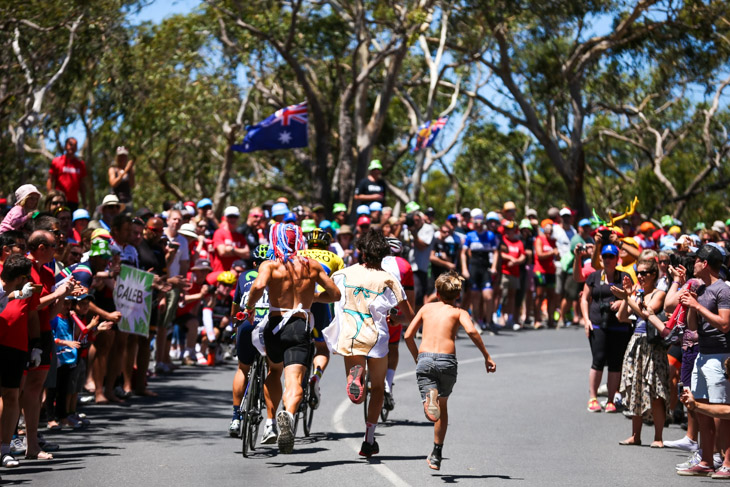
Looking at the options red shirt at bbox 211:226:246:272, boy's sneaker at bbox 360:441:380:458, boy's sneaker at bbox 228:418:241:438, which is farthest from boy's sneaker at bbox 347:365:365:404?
red shirt at bbox 211:226:246:272

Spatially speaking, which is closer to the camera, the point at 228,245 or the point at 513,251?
the point at 228,245

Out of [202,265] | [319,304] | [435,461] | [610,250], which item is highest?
[610,250]

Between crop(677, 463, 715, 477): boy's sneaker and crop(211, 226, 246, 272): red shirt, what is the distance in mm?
9415

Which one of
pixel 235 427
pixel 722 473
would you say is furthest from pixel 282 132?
pixel 722 473

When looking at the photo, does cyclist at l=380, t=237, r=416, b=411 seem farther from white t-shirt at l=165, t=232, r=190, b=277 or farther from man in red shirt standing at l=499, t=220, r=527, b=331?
man in red shirt standing at l=499, t=220, r=527, b=331

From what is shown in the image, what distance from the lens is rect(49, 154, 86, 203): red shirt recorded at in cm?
2003

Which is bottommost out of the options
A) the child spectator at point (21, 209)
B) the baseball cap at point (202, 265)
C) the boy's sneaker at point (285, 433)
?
the boy's sneaker at point (285, 433)

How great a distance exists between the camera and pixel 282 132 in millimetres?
28188

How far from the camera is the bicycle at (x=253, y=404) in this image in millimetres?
10570

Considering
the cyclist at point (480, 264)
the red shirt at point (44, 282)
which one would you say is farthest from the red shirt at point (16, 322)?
the cyclist at point (480, 264)

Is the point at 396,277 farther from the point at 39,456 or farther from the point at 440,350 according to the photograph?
the point at 39,456

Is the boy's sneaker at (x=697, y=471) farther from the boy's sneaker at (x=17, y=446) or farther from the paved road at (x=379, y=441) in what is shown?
the boy's sneaker at (x=17, y=446)

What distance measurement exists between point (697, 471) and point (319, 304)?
4.22 m

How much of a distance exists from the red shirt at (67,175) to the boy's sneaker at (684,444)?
1161cm
